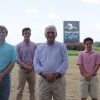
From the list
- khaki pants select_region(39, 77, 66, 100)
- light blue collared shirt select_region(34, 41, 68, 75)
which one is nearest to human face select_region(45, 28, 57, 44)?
light blue collared shirt select_region(34, 41, 68, 75)

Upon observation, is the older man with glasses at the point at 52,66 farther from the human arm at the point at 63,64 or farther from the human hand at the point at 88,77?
the human hand at the point at 88,77

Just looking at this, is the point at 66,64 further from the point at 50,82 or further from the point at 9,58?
the point at 9,58

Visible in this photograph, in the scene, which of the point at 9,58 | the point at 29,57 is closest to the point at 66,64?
the point at 9,58

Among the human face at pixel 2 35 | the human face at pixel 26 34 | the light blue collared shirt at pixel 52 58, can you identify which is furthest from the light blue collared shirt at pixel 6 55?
the human face at pixel 26 34

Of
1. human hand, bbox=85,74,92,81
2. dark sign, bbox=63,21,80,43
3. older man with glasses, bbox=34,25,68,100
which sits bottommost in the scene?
dark sign, bbox=63,21,80,43

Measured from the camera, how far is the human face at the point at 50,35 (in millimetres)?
8258

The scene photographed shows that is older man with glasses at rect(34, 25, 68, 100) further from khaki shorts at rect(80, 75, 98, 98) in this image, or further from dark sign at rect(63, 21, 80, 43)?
dark sign at rect(63, 21, 80, 43)

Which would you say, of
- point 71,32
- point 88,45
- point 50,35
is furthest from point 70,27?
point 50,35

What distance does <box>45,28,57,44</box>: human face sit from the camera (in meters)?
8.26

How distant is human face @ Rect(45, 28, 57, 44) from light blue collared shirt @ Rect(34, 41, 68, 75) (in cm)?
11

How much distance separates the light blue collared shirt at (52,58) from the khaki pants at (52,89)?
0.68 ft

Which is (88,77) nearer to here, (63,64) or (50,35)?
(63,64)

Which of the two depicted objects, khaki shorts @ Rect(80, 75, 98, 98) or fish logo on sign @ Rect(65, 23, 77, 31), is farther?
fish logo on sign @ Rect(65, 23, 77, 31)

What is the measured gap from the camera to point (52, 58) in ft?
27.0
